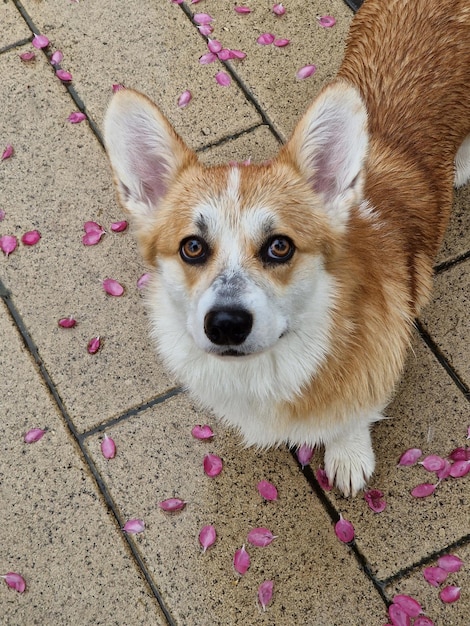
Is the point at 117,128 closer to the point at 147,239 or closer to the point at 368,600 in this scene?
the point at 147,239

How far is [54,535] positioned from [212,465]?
2.48 ft

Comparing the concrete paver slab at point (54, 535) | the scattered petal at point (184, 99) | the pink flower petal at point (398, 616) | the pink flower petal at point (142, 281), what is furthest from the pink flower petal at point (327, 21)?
the pink flower petal at point (398, 616)

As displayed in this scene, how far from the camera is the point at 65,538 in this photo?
10.2 feet

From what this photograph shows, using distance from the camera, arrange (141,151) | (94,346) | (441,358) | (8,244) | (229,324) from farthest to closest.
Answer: (8,244), (94,346), (441,358), (141,151), (229,324)

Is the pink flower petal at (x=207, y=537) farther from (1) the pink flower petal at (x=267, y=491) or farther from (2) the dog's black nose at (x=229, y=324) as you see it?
(2) the dog's black nose at (x=229, y=324)

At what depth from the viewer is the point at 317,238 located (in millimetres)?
2502

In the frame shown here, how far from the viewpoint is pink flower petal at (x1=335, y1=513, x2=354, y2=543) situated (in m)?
3.00

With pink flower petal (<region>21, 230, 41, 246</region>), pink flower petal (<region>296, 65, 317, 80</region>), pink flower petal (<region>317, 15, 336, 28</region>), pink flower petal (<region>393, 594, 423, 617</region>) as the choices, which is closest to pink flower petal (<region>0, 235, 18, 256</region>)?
pink flower petal (<region>21, 230, 41, 246</region>)

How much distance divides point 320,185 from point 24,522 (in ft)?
6.41

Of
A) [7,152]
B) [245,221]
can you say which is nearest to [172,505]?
[245,221]

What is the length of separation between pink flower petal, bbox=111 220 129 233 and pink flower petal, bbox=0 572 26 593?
1.77 meters

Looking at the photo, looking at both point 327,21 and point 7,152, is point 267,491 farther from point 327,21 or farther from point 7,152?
point 327,21

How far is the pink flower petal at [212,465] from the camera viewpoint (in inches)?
126

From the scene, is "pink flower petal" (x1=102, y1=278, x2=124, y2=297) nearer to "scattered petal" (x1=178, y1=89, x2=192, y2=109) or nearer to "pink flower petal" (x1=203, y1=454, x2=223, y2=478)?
"pink flower petal" (x1=203, y1=454, x2=223, y2=478)
